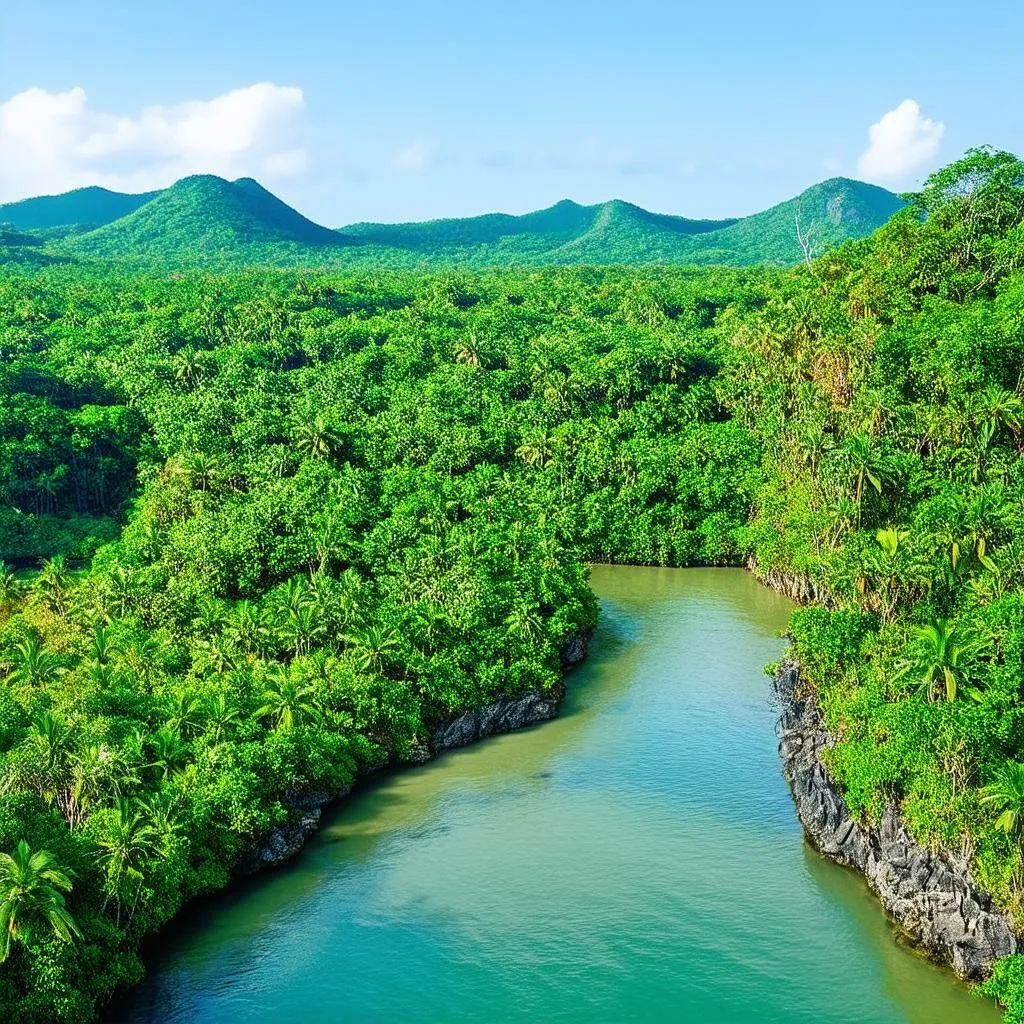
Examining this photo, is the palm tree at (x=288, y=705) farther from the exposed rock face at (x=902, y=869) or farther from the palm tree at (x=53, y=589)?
the exposed rock face at (x=902, y=869)

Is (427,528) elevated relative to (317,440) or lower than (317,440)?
lower

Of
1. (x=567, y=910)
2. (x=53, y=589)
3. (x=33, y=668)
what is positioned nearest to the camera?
(x=567, y=910)

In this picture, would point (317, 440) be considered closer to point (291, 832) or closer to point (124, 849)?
point (291, 832)

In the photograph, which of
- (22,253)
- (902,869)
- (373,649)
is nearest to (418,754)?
(373,649)

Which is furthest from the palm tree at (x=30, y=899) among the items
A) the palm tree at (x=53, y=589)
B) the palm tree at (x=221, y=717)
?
the palm tree at (x=53, y=589)

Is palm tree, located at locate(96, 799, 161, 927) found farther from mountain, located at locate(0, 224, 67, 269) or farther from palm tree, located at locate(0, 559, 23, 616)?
mountain, located at locate(0, 224, 67, 269)

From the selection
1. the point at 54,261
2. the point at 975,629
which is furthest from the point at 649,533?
the point at 54,261
